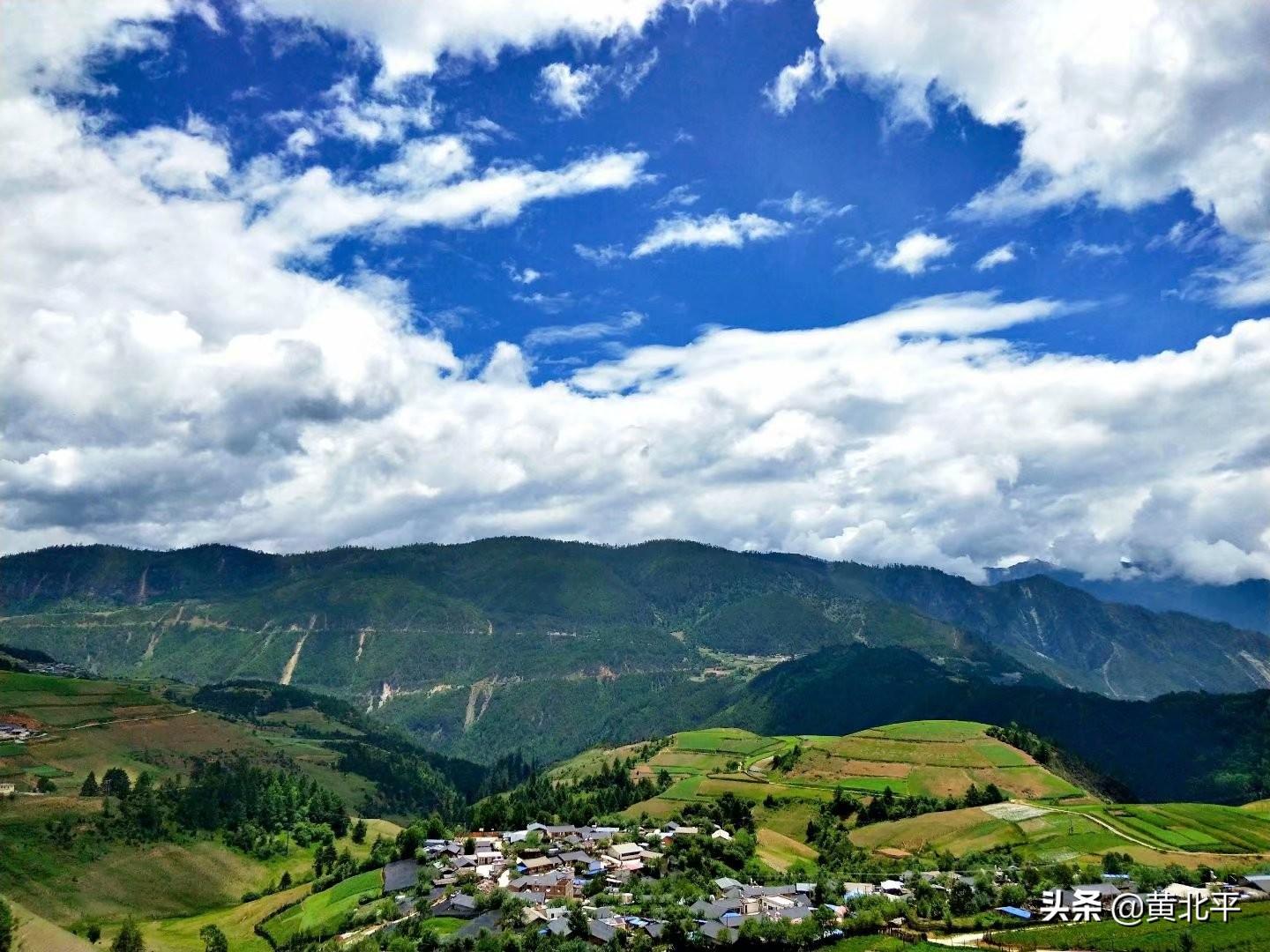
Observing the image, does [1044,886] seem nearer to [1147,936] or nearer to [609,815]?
[1147,936]

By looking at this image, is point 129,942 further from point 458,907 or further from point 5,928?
point 458,907

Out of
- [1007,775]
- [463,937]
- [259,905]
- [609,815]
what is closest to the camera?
[463,937]

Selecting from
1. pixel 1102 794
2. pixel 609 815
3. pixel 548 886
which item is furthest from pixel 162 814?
pixel 1102 794

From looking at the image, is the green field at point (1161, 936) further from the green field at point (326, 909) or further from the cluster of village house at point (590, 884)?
the green field at point (326, 909)

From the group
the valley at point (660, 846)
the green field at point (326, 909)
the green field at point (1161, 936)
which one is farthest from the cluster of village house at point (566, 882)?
the green field at point (1161, 936)

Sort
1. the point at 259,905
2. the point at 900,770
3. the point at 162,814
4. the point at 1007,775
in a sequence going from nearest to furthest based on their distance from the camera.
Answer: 1. the point at 259,905
2. the point at 162,814
3. the point at 1007,775
4. the point at 900,770

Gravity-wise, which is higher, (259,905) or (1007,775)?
(1007,775)

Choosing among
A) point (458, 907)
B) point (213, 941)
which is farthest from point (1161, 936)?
point (213, 941)
